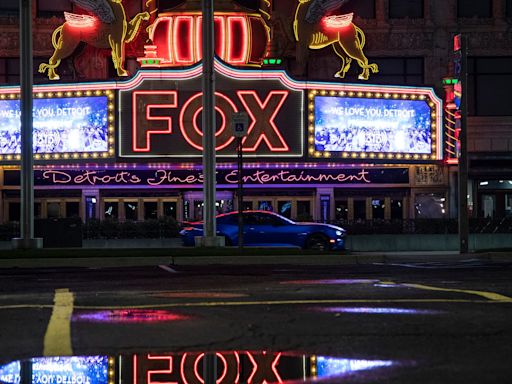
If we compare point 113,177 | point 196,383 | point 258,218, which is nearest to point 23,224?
point 258,218

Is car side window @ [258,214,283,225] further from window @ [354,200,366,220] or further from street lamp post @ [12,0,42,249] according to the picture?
window @ [354,200,366,220]

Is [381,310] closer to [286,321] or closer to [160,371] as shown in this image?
[286,321]

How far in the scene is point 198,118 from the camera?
2803 cm

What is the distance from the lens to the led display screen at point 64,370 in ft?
18.7

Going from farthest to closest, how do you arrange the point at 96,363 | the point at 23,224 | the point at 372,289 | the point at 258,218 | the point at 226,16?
the point at 226,16 → the point at 258,218 → the point at 23,224 → the point at 372,289 → the point at 96,363

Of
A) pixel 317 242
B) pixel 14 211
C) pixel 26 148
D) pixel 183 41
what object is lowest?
pixel 317 242

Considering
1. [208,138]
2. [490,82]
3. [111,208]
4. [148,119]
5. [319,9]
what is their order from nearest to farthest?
[208,138]
[148,119]
[319,9]
[111,208]
[490,82]

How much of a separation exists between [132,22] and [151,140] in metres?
6.43

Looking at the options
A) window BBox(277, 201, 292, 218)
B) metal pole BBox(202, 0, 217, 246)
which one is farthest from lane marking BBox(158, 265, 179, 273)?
window BBox(277, 201, 292, 218)

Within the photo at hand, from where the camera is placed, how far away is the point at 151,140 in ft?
92.6

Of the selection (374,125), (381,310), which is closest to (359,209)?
(374,125)

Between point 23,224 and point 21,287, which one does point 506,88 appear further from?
point 21,287

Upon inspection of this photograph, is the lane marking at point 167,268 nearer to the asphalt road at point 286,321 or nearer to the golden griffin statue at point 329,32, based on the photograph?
the asphalt road at point 286,321

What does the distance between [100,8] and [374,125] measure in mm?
12152
